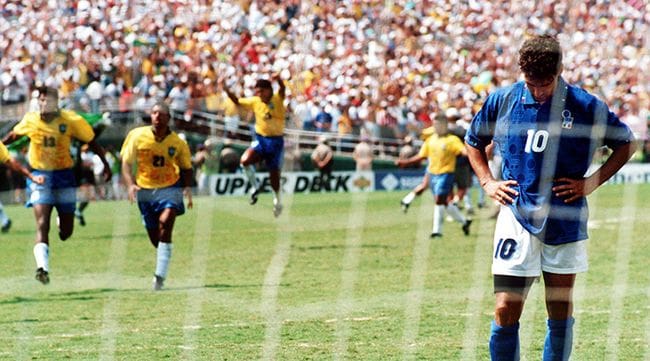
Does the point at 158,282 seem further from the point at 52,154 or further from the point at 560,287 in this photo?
the point at 560,287

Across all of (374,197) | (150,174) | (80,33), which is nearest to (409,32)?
(374,197)

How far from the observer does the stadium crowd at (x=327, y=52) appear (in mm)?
29438

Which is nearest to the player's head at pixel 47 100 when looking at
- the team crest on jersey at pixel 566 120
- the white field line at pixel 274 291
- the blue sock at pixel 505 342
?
the white field line at pixel 274 291

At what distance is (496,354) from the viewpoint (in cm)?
657

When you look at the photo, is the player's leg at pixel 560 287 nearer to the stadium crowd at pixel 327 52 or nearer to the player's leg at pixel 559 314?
the player's leg at pixel 559 314

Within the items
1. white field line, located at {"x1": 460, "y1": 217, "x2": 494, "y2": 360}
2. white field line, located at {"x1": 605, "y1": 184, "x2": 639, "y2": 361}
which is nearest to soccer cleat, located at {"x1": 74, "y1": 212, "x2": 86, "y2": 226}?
white field line, located at {"x1": 460, "y1": 217, "x2": 494, "y2": 360}

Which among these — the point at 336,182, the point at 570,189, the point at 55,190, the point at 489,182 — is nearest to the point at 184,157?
the point at 55,190

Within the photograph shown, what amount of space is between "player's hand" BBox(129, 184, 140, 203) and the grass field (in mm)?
951

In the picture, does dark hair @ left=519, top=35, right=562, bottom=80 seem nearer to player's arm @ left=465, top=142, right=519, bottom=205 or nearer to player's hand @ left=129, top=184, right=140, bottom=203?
player's arm @ left=465, top=142, right=519, bottom=205

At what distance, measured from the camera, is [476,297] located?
458 inches

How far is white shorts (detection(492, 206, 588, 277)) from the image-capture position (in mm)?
6539

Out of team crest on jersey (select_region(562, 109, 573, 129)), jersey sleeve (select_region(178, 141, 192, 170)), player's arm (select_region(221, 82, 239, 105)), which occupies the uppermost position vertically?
team crest on jersey (select_region(562, 109, 573, 129))

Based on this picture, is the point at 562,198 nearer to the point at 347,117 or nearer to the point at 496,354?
the point at 496,354

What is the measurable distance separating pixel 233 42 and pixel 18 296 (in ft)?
63.8
